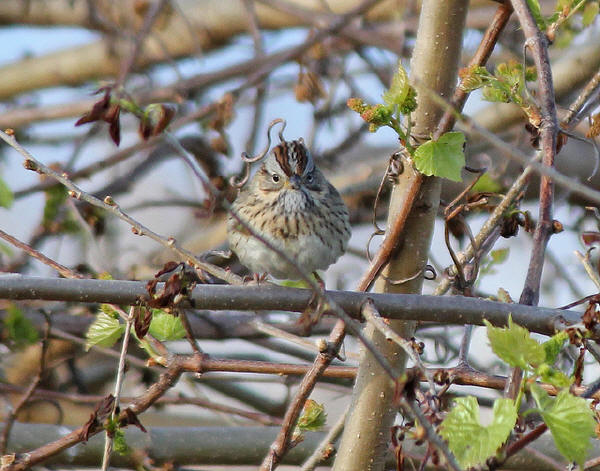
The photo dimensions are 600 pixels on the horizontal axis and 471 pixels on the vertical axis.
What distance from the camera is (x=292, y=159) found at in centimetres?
335

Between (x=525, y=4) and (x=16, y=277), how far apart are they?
4.05ft

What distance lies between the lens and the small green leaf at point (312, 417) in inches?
89.6

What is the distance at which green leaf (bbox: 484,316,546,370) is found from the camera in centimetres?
152

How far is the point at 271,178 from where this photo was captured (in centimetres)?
343

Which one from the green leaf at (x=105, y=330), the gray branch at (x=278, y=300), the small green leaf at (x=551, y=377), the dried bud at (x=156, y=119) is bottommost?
the small green leaf at (x=551, y=377)

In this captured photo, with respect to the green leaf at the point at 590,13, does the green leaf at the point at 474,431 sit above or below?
below

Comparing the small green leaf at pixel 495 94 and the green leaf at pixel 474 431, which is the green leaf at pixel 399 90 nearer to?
the small green leaf at pixel 495 94

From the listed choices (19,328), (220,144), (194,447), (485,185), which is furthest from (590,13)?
(19,328)

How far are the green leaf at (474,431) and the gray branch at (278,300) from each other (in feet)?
1.38

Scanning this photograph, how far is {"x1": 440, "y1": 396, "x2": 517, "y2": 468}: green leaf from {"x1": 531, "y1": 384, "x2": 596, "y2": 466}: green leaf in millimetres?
59

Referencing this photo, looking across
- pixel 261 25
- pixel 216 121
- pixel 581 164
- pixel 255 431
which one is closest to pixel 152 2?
pixel 261 25

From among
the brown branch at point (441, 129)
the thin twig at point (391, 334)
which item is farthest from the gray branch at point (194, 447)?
the thin twig at point (391, 334)

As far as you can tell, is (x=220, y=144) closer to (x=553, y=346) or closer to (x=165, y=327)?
(x=165, y=327)

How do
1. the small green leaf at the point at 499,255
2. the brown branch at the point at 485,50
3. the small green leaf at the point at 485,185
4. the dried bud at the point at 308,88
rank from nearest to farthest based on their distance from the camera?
the brown branch at the point at 485,50
the small green leaf at the point at 499,255
the small green leaf at the point at 485,185
the dried bud at the point at 308,88
